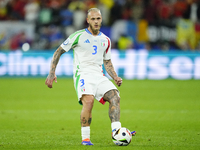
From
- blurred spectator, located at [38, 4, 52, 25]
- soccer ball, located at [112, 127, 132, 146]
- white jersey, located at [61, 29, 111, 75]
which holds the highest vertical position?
blurred spectator, located at [38, 4, 52, 25]

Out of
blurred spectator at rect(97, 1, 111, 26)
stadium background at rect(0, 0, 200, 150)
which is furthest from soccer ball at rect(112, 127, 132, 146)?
blurred spectator at rect(97, 1, 111, 26)

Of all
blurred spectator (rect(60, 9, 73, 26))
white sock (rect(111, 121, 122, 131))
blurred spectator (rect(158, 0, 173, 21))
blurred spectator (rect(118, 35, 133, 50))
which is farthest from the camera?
blurred spectator (rect(158, 0, 173, 21))

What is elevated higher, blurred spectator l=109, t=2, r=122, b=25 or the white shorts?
blurred spectator l=109, t=2, r=122, b=25

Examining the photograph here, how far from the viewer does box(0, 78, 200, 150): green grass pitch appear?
634 cm

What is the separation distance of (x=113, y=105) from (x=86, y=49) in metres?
0.97

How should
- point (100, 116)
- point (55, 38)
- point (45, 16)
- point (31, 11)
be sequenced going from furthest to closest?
point (31, 11) < point (45, 16) < point (55, 38) < point (100, 116)

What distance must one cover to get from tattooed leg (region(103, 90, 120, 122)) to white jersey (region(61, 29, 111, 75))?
0.44 metres

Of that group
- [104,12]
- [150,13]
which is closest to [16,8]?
A: [104,12]

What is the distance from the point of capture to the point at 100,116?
9.73 m

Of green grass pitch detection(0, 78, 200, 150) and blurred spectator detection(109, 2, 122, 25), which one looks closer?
green grass pitch detection(0, 78, 200, 150)

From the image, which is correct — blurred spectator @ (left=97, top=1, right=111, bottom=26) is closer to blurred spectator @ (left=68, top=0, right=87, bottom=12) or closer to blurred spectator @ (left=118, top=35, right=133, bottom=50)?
blurred spectator @ (left=68, top=0, right=87, bottom=12)

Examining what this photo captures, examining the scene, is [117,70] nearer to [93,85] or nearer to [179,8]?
[179,8]

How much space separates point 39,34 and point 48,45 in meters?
0.75

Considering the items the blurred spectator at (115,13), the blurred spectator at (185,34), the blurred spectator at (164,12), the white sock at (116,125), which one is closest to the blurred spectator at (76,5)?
the blurred spectator at (115,13)
